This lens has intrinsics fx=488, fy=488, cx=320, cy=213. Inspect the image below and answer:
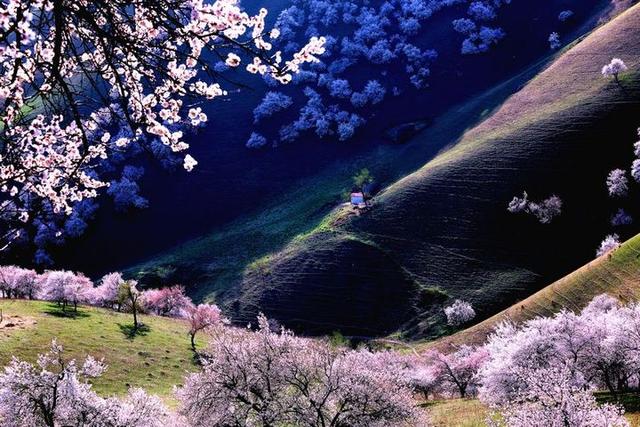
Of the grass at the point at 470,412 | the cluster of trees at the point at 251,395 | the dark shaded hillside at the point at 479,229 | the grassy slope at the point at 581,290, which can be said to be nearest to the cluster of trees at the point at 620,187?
the dark shaded hillside at the point at 479,229

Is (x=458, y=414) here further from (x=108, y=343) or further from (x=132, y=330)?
(x=132, y=330)

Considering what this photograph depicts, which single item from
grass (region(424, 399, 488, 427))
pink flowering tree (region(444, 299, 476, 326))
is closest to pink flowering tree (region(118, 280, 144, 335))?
grass (region(424, 399, 488, 427))

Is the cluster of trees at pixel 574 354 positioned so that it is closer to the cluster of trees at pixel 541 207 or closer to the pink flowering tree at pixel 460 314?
the pink flowering tree at pixel 460 314

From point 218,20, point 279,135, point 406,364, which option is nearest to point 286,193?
point 279,135

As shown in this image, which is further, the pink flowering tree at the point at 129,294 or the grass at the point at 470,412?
the pink flowering tree at the point at 129,294

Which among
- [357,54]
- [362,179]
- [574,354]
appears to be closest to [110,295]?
[362,179]

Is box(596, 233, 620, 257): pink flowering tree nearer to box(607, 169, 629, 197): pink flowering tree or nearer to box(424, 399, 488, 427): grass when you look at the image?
box(607, 169, 629, 197): pink flowering tree
